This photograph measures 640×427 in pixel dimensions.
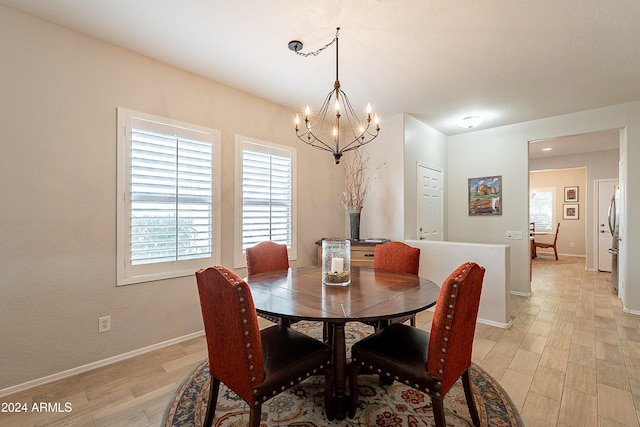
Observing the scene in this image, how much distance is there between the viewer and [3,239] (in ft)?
6.55

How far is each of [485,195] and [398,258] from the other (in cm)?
301

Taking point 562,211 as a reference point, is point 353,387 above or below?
below

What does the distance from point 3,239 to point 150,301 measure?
1102 mm

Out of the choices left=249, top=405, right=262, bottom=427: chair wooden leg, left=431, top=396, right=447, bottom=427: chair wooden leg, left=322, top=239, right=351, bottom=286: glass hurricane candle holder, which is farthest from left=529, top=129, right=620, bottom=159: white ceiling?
left=249, top=405, right=262, bottom=427: chair wooden leg

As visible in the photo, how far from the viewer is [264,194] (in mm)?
3537

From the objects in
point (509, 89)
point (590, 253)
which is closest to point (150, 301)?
point (509, 89)

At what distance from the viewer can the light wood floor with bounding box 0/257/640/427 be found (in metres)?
1.79

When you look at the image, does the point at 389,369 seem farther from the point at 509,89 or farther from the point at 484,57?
the point at 509,89

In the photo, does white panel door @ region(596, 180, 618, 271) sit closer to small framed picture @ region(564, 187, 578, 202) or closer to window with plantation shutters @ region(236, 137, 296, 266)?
small framed picture @ region(564, 187, 578, 202)

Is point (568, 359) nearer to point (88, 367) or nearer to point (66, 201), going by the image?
point (88, 367)

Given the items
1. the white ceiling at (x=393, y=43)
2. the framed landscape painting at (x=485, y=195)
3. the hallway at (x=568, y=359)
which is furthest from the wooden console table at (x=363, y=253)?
the framed landscape painting at (x=485, y=195)

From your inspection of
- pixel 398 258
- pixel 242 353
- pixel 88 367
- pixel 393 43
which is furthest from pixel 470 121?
pixel 88 367

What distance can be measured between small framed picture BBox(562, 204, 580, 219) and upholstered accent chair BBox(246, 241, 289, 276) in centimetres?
931

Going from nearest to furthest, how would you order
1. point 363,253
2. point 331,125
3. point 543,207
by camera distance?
point 363,253, point 331,125, point 543,207
